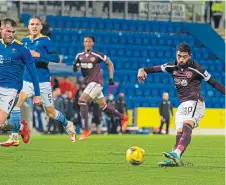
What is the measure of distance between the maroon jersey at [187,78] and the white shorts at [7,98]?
230 centimetres

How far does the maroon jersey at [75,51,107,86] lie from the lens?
2120 cm

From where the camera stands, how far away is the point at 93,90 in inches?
824

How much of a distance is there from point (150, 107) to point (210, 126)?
285cm

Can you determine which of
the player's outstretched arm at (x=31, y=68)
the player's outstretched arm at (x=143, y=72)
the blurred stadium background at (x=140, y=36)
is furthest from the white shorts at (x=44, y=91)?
the blurred stadium background at (x=140, y=36)

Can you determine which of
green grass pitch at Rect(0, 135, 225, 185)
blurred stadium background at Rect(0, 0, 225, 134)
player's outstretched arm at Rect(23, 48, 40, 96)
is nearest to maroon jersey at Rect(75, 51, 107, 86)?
green grass pitch at Rect(0, 135, 225, 185)

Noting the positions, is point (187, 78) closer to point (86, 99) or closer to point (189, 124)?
point (189, 124)

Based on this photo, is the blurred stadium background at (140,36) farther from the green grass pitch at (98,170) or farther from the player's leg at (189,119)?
the player's leg at (189,119)

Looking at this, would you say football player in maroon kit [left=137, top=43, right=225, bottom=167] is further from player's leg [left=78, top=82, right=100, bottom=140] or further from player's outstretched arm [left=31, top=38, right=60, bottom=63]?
player's leg [left=78, top=82, right=100, bottom=140]

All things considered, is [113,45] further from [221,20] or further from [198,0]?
[221,20]

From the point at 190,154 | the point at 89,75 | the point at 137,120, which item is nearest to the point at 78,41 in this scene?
the point at 137,120

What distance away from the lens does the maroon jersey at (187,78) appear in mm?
12133

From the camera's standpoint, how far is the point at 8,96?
12.2 meters

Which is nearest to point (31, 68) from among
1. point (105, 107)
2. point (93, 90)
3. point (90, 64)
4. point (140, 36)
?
point (93, 90)

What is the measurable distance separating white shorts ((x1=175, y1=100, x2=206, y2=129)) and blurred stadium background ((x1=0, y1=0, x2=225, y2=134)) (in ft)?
71.0
